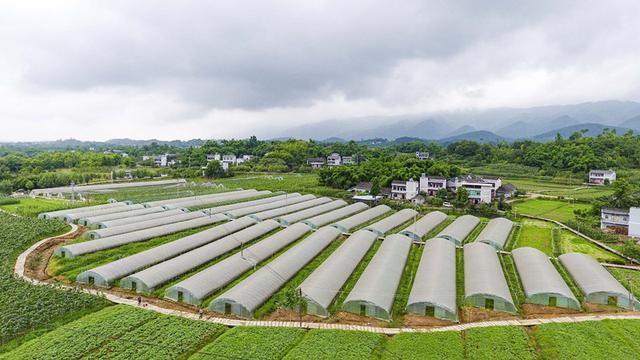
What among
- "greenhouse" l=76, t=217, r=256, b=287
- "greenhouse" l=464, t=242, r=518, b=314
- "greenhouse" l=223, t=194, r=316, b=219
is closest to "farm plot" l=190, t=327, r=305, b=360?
"greenhouse" l=464, t=242, r=518, b=314

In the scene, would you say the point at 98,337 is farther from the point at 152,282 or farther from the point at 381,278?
the point at 381,278

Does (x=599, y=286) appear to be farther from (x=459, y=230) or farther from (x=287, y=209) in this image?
(x=287, y=209)

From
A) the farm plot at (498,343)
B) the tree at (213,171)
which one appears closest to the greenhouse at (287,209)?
the farm plot at (498,343)

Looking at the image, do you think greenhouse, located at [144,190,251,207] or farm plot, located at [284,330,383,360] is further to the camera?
greenhouse, located at [144,190,251,207]

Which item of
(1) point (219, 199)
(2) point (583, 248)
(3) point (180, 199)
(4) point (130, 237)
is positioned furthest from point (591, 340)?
(3) point (180, 199)

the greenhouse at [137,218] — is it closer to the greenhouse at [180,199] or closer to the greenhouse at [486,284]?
the greenhouse at [180,199]

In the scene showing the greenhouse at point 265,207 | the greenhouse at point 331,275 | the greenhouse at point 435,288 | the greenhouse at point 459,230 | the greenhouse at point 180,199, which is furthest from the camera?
the greenhouse at point 180,199

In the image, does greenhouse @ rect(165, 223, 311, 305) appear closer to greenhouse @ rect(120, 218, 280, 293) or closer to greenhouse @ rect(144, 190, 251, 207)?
greenhouse @ rect(120, 218, 280, 293)
